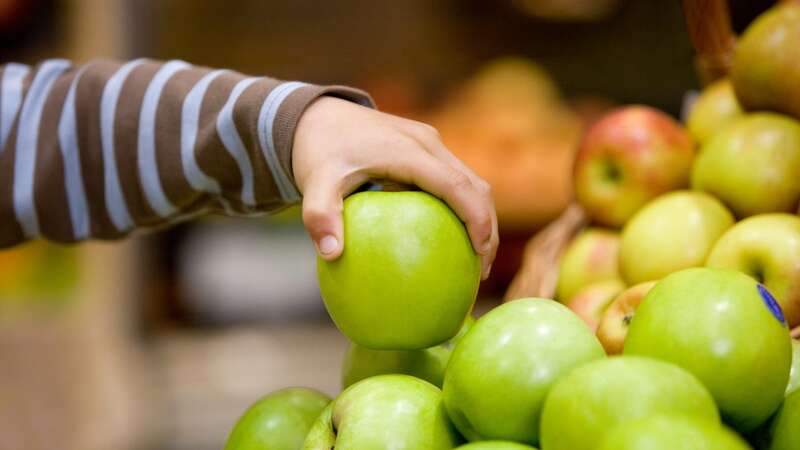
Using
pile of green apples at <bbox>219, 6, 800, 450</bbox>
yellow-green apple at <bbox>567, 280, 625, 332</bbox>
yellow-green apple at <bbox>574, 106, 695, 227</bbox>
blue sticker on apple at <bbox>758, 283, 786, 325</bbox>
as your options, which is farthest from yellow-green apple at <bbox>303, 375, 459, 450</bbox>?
yellow-green apple at <bbox>574, 106, 695, 227</bbox>

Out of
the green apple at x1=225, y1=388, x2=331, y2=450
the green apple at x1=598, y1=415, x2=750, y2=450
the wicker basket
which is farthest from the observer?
the wicker basket

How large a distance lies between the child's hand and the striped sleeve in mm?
81

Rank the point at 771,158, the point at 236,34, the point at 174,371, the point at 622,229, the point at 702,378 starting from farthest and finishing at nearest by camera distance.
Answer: the point at 236,34 → the point at 174,371 → the point at 622,229 → the point at 771,158 → the point at 702,378

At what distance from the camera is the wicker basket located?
1047 millimetres

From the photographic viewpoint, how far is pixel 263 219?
2332mm

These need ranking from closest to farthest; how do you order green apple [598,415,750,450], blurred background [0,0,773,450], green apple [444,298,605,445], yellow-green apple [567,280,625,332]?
green apple [598,415,750,450]
green apple [444,298,605,445]
yellow-green apple [567,280,625,332]
blurred background [0,0,773,450]

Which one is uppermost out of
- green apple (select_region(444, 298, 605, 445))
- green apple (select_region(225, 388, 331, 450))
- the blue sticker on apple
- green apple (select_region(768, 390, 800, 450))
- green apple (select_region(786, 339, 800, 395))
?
the blue sticker on apple

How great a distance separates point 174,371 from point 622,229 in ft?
4.69

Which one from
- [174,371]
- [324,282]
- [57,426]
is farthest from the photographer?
[174,371]

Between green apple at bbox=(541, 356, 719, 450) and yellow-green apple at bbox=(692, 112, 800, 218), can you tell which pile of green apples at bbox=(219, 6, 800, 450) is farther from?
yellow-green apple at bbox=(692, 112, 800, 218)

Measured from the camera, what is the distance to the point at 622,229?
1.17 m

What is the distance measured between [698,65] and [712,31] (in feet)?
0.39

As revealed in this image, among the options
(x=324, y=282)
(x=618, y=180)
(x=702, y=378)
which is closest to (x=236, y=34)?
(x=618, y=180)

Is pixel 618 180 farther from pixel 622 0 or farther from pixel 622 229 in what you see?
pixel 622 0
